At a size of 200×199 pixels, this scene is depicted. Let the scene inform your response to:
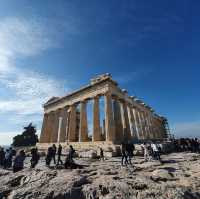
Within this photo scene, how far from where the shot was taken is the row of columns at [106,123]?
24.6 meters

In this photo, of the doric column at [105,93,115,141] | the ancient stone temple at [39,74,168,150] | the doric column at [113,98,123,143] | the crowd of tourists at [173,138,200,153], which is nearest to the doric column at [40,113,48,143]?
the ancient stone temple at [39,74,168,150]

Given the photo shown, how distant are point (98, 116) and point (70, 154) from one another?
1440 cm

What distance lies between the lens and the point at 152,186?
687 cm

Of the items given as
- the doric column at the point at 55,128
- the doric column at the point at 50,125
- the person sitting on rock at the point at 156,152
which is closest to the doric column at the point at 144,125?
the doric column at the point at 55,128

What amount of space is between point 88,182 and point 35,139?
175 feet

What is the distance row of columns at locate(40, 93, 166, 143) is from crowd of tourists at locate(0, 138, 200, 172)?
300 inches

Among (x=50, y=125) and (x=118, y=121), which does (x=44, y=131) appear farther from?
(x=118, y=121)

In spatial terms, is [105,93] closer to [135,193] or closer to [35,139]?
[135,193]

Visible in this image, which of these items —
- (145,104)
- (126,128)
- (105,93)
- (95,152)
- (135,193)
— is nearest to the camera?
(135,193)

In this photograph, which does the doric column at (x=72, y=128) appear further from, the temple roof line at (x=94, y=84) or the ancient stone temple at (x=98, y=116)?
the temple roof line at (x=94, y=84)

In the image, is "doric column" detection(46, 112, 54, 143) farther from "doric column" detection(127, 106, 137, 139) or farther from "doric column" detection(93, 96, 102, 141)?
"doric column" detection(127, 106, 137, 139)

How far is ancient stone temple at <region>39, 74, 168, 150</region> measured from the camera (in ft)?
81.8

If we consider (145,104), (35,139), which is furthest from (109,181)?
(35,139)

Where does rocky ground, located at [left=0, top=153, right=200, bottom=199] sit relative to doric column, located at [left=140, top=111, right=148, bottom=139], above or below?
below
